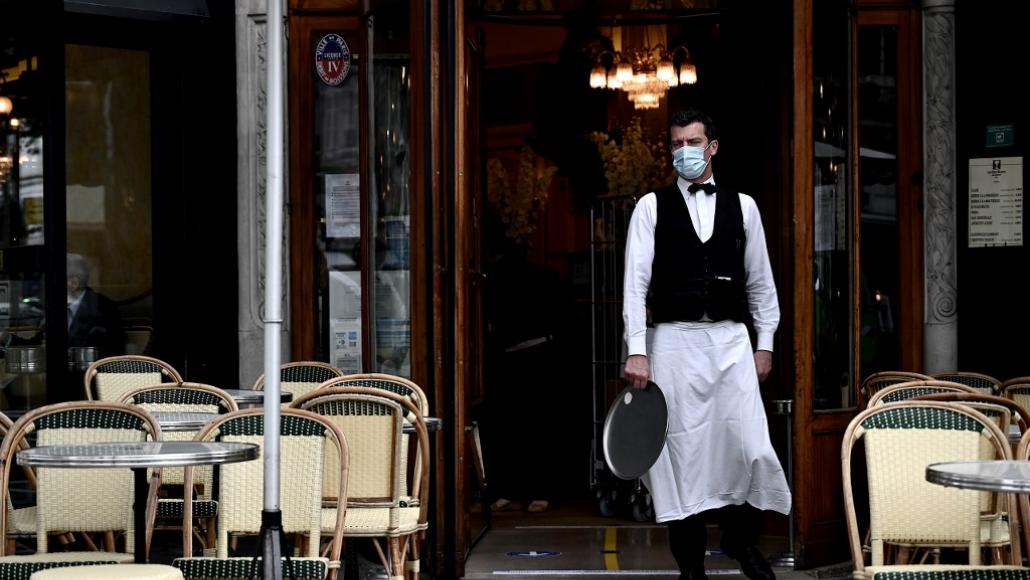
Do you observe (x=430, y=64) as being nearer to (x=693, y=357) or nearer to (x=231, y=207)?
(x=693, y=357)

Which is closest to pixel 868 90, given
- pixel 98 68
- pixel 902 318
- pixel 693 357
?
pixel 902 318

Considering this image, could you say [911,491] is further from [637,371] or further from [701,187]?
[701,187]

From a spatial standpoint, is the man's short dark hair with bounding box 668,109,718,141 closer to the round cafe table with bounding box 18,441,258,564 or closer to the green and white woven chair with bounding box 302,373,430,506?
the green and white woven chair with bounding box 302,373,430,506

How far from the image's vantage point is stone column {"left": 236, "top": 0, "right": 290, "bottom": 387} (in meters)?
9.66

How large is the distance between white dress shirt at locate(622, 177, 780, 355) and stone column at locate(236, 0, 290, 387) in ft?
12.6

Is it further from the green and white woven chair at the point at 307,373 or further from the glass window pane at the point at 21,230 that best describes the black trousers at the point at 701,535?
the glass window pane at the point at 21,230

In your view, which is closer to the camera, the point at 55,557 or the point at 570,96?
the point at 55,557

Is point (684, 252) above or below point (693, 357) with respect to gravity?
above

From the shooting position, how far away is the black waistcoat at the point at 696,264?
6238 mm

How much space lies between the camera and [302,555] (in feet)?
17.4

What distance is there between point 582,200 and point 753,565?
479 centimetres

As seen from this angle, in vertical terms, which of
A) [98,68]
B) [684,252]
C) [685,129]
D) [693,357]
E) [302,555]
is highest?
[98,68]

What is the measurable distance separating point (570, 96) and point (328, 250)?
102 inches

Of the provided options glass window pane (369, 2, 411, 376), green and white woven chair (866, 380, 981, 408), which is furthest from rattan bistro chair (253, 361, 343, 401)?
green and white woven chair (866, 380, 981, 408)
